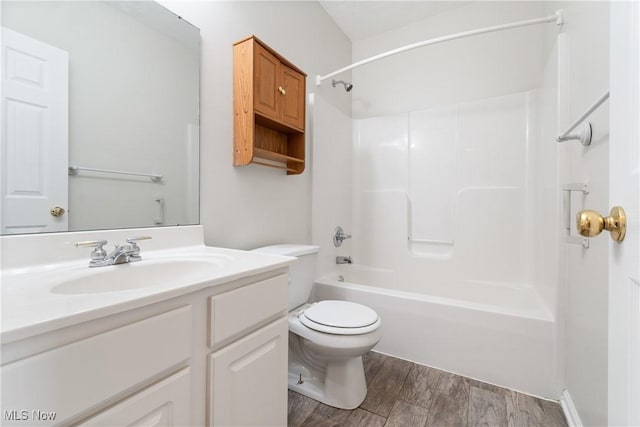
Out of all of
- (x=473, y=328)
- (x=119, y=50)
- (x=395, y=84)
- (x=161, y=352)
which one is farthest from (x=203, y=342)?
(x=395, y=84)

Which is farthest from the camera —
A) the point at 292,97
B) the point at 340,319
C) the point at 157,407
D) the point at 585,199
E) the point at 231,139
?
the point at 292,97

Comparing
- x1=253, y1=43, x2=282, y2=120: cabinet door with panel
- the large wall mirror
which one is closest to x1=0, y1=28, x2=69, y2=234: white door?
the large wall mirror

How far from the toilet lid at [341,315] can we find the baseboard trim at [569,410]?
0.89 metres

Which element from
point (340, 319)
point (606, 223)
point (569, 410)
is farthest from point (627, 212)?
point (569, 410)

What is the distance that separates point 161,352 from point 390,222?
2.07m

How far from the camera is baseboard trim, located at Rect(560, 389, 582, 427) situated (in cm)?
113

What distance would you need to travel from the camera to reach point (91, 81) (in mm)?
921

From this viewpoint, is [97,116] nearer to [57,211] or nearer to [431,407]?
[57,211]

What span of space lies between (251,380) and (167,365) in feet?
0.97

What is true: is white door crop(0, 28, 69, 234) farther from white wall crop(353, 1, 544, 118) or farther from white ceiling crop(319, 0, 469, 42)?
white wall crop(353, 1, 544, 118)

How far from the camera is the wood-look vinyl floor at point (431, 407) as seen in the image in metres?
1.20

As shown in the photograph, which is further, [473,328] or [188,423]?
[473,328]

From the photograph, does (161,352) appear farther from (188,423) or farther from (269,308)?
(269,308)

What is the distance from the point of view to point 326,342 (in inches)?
47.7
